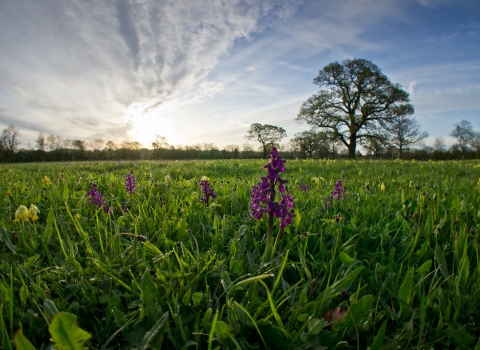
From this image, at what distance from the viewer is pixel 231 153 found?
67.1 metres

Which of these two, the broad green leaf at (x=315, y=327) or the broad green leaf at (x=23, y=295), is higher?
the broad green leaf at (x=23, y=295)

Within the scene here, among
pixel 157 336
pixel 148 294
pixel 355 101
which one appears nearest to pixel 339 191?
pixel 148 294

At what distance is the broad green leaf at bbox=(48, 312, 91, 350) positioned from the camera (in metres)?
0.79

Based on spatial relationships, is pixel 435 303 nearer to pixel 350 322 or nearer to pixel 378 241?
pixel 350 322

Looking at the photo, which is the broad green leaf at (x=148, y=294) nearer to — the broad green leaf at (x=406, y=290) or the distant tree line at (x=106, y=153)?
the broad green leaf at (x=406, y=290)

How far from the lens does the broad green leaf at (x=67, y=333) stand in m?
0.79

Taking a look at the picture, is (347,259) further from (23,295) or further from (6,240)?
(6,240)

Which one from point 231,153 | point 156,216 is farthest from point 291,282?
point 231,153

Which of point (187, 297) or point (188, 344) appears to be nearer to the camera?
point (188, 344)

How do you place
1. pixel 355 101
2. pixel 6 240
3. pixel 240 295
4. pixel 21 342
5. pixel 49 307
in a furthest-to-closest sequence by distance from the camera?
pixel 355 101, pixel 6 240, pixel 240 295, pixel 49 307, pixel 21 342

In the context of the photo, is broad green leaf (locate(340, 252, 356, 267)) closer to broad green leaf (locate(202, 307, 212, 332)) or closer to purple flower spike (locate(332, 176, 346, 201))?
broad green leaf (locate(202, 307, 212, 332))

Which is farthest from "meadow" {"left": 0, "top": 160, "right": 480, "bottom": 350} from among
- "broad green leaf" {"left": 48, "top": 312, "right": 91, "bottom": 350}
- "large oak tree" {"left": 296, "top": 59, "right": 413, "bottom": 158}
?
"large oak tree" {"left": 296, "top": 59, "right": 413, "bottom": 158}

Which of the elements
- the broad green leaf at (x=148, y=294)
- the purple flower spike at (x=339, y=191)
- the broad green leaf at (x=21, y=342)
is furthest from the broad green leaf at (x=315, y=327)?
the purple flower spike at (x=339, y=191)

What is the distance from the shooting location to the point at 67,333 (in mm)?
821
